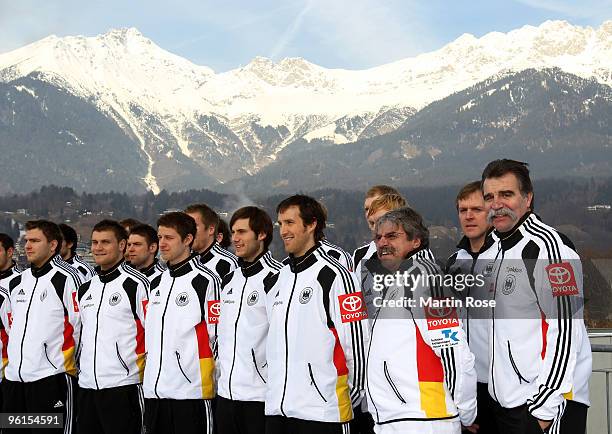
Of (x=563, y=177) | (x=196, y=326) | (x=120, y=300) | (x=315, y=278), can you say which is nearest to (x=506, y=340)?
(x=315, y=278)

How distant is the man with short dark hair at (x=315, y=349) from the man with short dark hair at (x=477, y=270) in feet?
2.18

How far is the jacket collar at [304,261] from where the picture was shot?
5.32m

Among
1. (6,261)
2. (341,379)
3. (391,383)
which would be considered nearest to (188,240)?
(341,379)

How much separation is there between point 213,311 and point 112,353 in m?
1.12

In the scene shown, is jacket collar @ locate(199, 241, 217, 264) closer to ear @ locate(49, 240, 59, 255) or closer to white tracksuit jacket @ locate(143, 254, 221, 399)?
white tracksuit jacket @ locate(143, 254, 221, 399)

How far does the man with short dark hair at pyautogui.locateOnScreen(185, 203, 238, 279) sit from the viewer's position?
7113 mm

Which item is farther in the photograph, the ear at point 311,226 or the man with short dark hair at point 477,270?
the ear at point 311,226

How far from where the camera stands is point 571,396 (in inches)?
166

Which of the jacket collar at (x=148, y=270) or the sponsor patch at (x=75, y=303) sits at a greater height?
the jacket collar at (x=148, y=270)

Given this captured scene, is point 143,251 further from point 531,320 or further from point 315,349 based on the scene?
point 531,320

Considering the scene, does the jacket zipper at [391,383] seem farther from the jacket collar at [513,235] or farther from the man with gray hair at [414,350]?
the jacket collar at [513,235]

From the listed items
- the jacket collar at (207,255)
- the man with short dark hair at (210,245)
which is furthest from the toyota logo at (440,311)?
the jacket collar at (207,255)


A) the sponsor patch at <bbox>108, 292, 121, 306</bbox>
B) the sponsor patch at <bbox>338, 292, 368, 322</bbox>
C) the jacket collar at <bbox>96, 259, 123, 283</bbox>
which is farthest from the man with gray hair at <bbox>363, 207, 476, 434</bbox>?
the jacket collar at <bbox>96, 259, 123, 283</bbox>

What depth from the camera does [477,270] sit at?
16.2 feet
